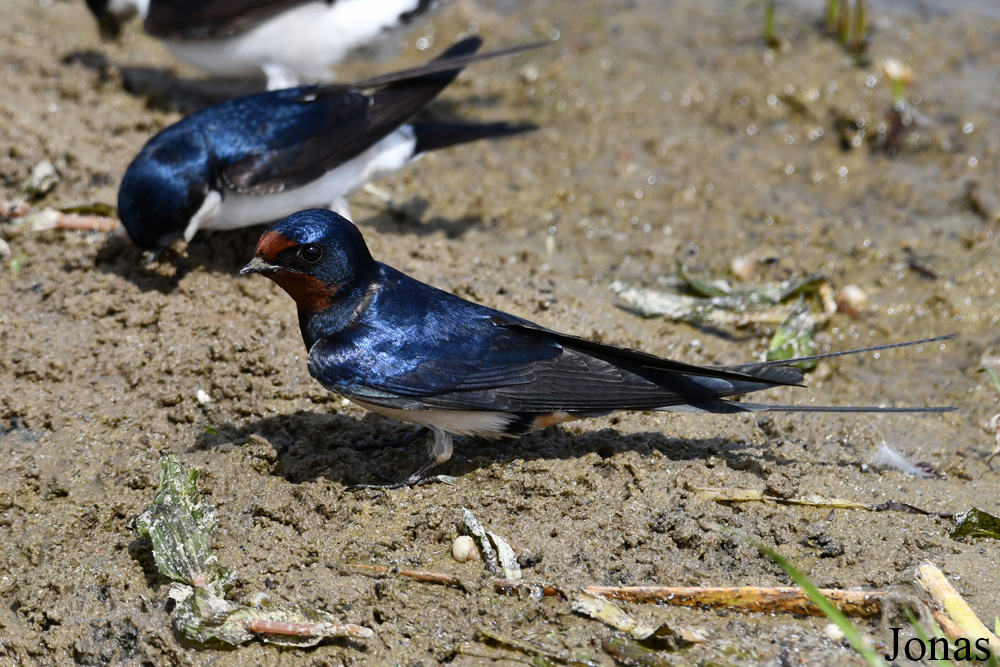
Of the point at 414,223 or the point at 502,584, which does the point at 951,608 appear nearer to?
the point at 502,584

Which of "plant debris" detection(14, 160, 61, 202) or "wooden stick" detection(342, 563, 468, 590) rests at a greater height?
"plant debris" detection(14, 160, 61, 202)

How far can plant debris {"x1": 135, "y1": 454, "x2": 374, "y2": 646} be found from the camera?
263cm

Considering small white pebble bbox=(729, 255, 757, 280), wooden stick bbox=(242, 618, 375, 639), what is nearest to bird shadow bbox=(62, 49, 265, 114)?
small white pebble bbox=(729, 255, 757, 280)

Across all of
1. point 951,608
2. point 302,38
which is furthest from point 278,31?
point 951,608

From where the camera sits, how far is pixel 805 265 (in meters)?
4.73

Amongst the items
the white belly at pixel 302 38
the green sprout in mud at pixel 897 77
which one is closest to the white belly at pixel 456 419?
the white belly at pixel 302 38

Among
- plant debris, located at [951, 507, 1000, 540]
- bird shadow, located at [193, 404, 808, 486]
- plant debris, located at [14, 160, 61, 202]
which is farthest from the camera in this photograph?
plant debris, located at [14, 160, 61, 202]

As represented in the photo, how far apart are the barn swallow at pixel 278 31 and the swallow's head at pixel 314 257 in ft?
9.31

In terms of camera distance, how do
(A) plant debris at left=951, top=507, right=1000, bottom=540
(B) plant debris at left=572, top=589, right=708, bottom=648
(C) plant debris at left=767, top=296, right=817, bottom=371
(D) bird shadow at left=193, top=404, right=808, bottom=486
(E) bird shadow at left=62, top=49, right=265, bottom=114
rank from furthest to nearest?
(E) bird shadow at left=62, top=49, right=265, bottom=114, (C) plant debris at left=767, top=296, right=817, bottom=371, (D) bird shadow at left=193, top=404, right=808, bottom=486, (A) plant debris at left=951, top=507, right=1000, bottom=540, (B) plant debris at left=572, top=589, right=708, bottom=648

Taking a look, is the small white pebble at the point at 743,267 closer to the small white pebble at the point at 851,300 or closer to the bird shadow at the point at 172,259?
the small white pebble at the point at 851,300

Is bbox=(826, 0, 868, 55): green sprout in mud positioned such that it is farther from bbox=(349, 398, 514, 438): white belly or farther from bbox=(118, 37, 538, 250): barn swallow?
bbox=(349, 398, 514, 438): white belly

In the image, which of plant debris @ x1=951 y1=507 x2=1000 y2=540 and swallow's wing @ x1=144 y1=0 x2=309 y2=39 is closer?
plant debris @ x1=951 y1=507 x2=1000 y2=540

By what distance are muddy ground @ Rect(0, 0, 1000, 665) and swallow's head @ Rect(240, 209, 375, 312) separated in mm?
590

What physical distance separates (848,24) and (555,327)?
3.27 metres
